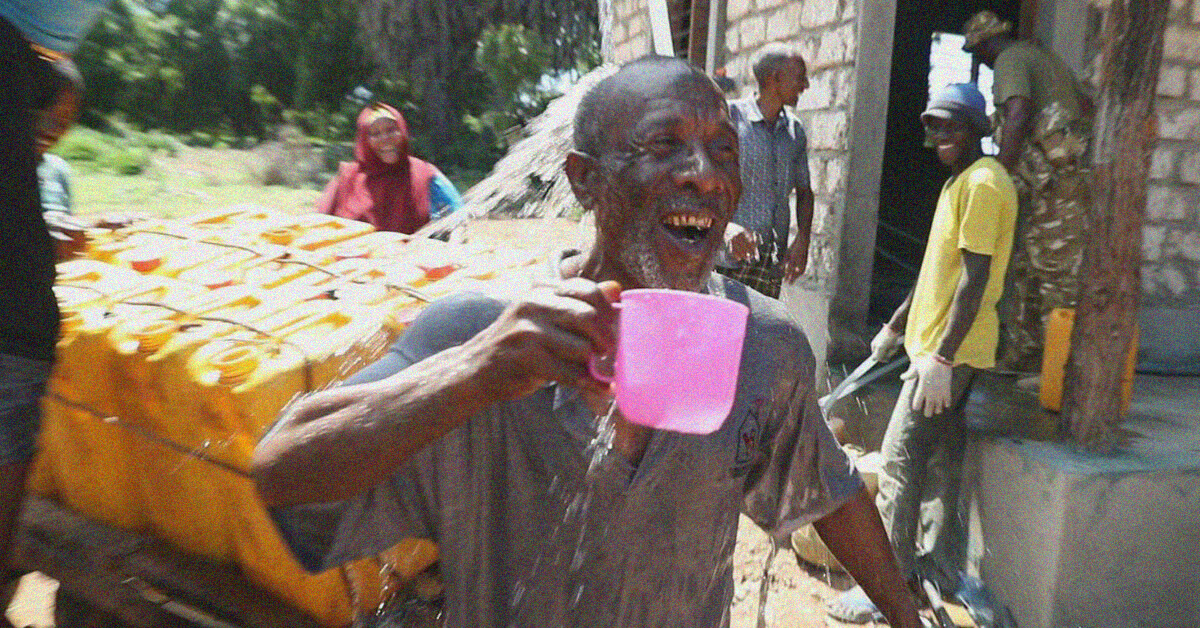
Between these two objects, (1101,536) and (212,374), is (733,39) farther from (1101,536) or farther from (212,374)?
(212,374)

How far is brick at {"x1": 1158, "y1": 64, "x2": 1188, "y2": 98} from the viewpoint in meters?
5.07

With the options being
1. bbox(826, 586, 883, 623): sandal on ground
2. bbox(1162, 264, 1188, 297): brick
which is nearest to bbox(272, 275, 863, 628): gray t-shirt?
bbox(826, 586, 883, 623): sandal on ground

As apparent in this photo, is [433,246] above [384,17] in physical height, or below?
below

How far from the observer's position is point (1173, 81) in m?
5.08

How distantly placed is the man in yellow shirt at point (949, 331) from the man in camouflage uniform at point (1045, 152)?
565mm

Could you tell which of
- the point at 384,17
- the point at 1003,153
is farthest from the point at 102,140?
the point at 1003,153

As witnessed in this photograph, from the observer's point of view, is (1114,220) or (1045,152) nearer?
(1114,220)

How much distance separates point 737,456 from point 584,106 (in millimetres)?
636

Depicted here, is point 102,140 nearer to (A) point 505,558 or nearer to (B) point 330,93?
(B) point 330,93

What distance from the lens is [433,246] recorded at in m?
3.28

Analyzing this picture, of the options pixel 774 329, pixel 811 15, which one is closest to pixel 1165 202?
pixel 811 15

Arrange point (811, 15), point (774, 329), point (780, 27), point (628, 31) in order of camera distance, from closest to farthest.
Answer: point (774, 329) → point (811, 15) → point (780, 27) → point (628, 31)

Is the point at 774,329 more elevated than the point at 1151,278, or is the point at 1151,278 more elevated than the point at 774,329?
the point at 774,329

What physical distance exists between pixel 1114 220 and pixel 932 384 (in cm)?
86
